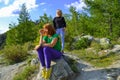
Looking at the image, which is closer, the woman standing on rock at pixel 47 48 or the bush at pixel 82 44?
the woman standing on rock at pixel 47 48

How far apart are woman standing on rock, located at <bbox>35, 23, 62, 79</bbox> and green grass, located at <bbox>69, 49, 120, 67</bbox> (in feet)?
7.30

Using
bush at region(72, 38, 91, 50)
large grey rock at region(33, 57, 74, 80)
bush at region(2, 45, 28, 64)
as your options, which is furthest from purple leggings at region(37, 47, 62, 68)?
bush at region(72, 38, 91, 50)

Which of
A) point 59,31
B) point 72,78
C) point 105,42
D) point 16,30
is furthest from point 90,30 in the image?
point 72,78

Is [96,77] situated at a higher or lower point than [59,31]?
lower

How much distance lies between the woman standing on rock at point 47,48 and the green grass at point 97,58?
2.22m

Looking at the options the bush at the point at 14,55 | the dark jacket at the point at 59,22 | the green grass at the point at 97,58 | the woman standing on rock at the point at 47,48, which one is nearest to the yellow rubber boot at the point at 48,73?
the woman standing on rock at the point at 47,48

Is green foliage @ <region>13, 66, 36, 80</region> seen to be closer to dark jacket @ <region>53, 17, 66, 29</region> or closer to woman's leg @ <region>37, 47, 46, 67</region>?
woman's leg @ <region>37, 47, 46, 67</region>

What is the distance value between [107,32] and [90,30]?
4103 mm

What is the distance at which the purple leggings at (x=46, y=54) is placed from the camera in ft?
32.8

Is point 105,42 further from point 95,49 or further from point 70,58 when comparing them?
point 70,58

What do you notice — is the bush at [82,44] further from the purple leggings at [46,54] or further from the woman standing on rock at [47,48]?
the purple leggings at [46,54]

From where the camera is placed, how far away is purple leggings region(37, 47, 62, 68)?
9.99m

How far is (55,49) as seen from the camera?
412 inches

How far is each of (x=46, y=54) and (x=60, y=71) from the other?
86 cm
